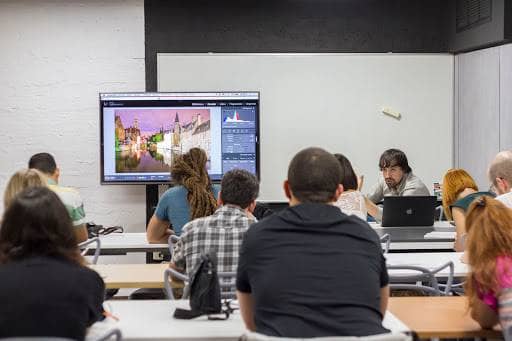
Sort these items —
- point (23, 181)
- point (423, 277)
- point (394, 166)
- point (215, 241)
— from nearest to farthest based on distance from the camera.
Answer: point (215, 241) → point (423, 277) → point (23, 181) → point (394, 166)

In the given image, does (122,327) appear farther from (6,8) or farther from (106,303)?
(6,8)

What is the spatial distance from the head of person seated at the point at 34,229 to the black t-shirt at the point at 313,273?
581 mm

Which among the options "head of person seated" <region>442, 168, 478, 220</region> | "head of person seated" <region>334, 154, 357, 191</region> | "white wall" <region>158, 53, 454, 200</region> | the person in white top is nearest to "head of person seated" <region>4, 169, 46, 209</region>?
"head of person seated" <region>334, 154, 357, 191</region>

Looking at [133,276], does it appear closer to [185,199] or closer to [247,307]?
[185,199]

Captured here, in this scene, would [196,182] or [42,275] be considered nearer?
[42,275]

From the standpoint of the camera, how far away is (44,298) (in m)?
2.50

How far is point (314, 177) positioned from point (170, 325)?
2.57 feet

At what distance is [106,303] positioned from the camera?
3.33m

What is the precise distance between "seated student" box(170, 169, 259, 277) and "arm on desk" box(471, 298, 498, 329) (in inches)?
42.1

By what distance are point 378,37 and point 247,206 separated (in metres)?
4.77

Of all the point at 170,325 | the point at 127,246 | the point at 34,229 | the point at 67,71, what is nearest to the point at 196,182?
the point at 127,246

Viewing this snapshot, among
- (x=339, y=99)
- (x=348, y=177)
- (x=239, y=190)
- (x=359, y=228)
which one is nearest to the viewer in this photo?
(x=359, y=228)

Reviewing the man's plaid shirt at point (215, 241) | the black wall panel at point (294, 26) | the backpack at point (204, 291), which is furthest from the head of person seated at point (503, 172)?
the black wall panel at point (294, 26)

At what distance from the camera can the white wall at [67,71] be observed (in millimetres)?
8117
